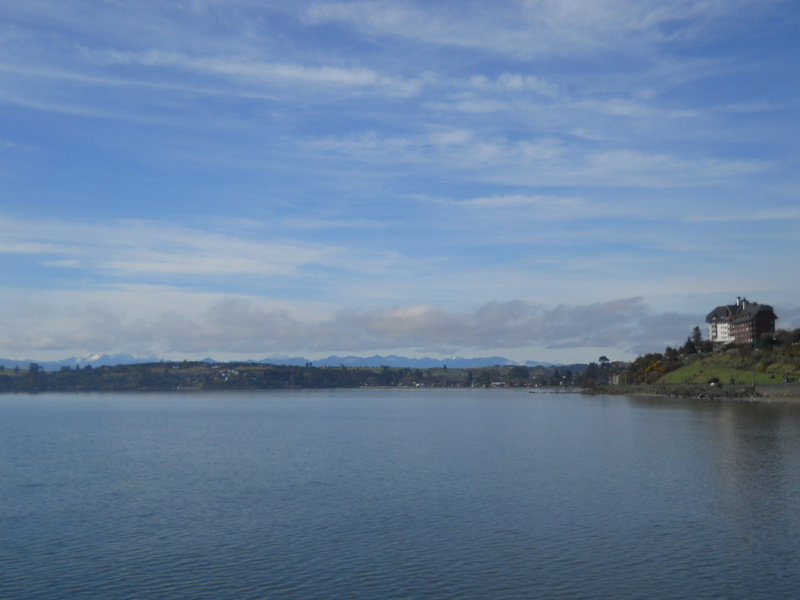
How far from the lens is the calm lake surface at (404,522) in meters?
20.8

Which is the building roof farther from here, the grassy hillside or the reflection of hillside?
the reflection of hillside

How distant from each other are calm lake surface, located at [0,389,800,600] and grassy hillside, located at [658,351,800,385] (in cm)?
8238

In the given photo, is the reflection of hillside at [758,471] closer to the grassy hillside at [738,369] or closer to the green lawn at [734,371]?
the grassy hillside at [738,369]

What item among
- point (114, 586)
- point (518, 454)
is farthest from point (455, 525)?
point (518, 454)

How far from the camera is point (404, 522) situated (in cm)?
2809

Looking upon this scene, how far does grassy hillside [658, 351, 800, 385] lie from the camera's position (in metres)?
130

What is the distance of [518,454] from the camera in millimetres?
51000

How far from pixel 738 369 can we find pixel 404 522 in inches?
5372

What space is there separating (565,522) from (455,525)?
4.20 metres

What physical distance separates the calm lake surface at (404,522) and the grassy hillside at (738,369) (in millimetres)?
82379

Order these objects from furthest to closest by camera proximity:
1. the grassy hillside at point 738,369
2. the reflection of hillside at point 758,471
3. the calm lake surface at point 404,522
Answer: the grassy hillside at point 738,369 → the reflection of hillside at point 758,471 → the calm lake surface at point 404,522

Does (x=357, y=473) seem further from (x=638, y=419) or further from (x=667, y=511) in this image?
(x=638, y=419)

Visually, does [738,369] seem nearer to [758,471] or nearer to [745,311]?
[745,311]

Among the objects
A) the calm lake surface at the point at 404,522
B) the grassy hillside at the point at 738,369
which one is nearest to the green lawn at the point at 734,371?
the grassy hillside at the point at 738,369
